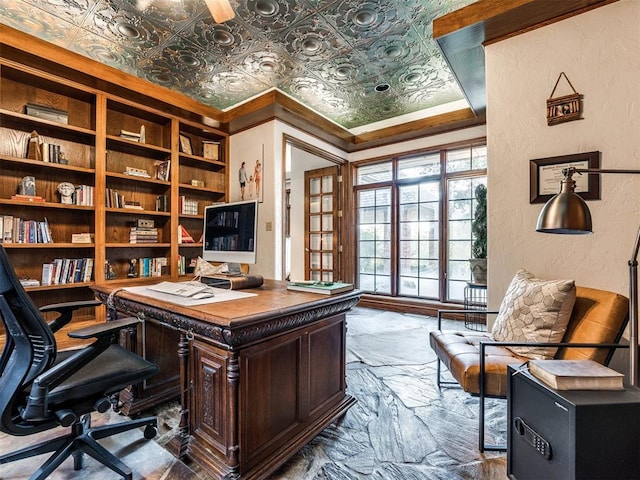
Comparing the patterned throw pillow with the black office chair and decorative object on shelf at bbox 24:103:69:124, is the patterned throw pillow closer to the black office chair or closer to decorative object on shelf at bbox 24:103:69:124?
the black office chair

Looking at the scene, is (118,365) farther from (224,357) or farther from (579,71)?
(579,71)

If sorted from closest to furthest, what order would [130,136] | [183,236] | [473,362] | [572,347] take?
[572,347]
[473,362]
[130,136]
[183,236]

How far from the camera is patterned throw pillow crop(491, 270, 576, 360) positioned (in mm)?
1618

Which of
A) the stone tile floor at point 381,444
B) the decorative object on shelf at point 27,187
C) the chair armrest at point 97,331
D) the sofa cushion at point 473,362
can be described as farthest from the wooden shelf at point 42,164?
the sofa cushion at point 473,362

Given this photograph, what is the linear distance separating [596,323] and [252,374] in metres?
1.69

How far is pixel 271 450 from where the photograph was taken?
1438 mm

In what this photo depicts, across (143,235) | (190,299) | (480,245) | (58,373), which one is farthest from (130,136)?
(480,245)

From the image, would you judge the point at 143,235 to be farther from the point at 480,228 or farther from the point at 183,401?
the point at 480,228

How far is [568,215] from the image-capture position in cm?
128

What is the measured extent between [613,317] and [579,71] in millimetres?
1531

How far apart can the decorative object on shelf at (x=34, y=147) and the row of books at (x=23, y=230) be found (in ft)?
1.85

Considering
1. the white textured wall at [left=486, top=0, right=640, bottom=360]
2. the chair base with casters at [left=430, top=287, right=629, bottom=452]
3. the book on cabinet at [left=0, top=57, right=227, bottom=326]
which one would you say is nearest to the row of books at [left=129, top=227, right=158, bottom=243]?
the book on cabinet at [left=0, top=57, right=227, bottom=326]

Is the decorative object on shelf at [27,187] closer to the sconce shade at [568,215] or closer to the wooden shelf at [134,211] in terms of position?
the wooden shelf at [134,211]

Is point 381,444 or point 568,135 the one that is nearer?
point 381,444
